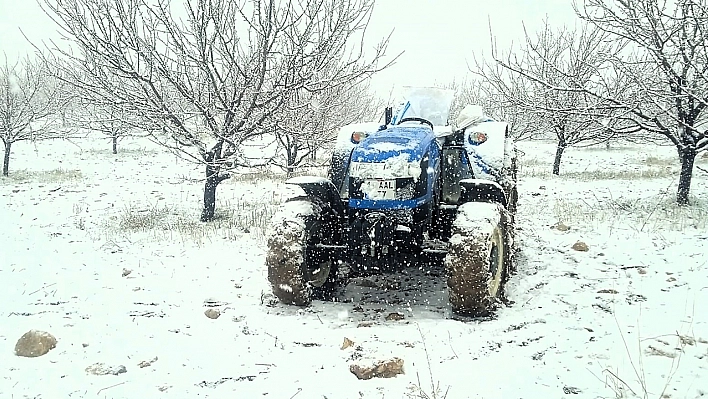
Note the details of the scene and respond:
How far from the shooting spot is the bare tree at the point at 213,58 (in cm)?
738

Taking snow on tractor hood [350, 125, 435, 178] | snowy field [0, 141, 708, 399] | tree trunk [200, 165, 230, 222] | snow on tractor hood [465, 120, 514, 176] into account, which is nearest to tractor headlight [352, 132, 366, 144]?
snow on tractor hood [350, 125, 435, 178]

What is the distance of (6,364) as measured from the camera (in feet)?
11.5

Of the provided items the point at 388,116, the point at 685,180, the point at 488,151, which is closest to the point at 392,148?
the point at 488,151

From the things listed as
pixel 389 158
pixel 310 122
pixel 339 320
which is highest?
pixel 310 122

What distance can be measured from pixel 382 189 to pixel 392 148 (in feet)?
1.18

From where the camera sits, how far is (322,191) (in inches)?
196

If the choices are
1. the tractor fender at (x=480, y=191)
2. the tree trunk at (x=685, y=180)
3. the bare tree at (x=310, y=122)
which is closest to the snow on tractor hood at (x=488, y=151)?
the tractor fender at (x=480, y=191)

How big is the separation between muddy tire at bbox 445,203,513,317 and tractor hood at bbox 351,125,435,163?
612mm

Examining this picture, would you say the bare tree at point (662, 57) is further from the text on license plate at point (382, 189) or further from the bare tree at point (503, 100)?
the text on license plate at point (382, 189)

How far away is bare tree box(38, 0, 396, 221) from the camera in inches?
291

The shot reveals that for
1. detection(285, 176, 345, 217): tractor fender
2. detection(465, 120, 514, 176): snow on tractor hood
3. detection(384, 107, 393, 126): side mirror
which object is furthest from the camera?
detection(384, 107, 393, 126): side mirror

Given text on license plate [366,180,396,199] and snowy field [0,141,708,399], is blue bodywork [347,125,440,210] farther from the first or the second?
snowy field [0,141,708,399]

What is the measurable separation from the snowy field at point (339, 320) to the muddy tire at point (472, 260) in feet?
0.55

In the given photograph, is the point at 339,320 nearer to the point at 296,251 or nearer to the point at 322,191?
the point at 296,251
